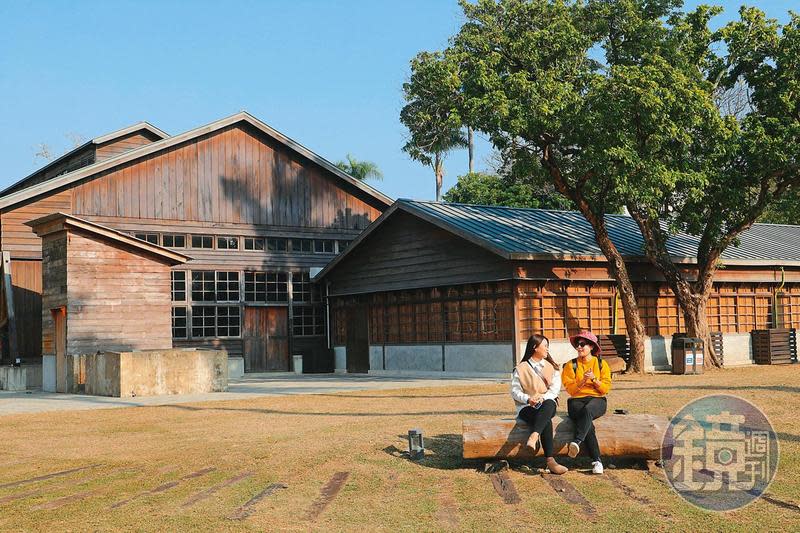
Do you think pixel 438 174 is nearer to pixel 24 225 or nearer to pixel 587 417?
pixel 24 225

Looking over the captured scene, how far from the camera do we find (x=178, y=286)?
3219 cm

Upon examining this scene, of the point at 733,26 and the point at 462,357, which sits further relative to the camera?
the point at 462,357

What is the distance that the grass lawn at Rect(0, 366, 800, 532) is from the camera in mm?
8562

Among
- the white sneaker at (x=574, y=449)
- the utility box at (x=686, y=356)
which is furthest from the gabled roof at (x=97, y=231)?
the white sneaker at (x=574, y=449)

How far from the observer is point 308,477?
35.0ft

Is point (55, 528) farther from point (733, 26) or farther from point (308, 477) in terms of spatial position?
point (733, 26)

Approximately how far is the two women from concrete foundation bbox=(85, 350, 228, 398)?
44.9ft

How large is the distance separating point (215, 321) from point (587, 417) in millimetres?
23940

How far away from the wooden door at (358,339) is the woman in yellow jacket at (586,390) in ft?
70.8

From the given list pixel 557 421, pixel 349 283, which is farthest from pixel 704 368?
pixel 557 421

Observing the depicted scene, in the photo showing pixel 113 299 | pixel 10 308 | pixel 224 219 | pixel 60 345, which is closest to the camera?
pixel 113 299

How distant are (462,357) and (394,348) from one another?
12.6ft

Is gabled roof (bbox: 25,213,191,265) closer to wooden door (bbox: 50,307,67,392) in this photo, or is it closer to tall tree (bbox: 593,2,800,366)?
wooden door (bbox: 50,307,67,392)

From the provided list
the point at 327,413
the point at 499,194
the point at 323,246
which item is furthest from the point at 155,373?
the point at 499,194
